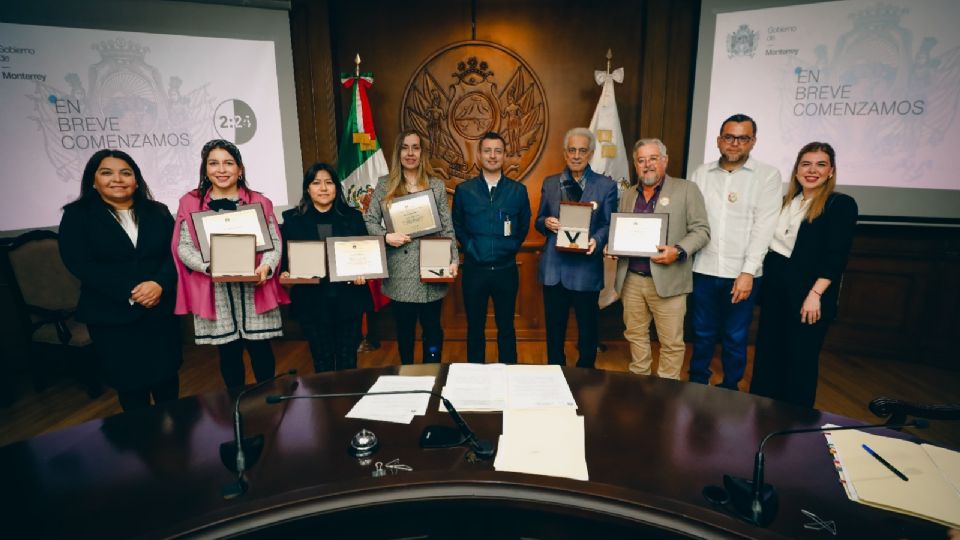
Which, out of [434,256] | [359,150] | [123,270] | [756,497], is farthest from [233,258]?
[756,497]

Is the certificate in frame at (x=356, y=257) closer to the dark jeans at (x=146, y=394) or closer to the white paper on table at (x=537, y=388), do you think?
the dark jeans at (x=146, y=394)

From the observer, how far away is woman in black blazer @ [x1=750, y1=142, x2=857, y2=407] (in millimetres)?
2250

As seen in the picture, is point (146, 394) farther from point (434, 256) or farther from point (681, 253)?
point (681, 253)

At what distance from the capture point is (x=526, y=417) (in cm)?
133

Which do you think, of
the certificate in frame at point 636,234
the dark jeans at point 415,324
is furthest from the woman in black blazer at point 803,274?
the dark jeans at point 415,324

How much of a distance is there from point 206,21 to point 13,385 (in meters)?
2.99

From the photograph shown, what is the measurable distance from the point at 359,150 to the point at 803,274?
306 cm

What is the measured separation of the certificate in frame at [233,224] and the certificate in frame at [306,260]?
0.11 metres

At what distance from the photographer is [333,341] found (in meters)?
2.51

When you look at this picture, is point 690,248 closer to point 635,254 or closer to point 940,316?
point 635,254

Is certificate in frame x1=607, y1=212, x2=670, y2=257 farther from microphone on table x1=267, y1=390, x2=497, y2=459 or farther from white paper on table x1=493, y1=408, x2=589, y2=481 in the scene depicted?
microphone on table x1=267, y1=390, x2=497, y2=459

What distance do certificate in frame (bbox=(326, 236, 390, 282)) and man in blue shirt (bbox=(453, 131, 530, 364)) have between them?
0.61 metres

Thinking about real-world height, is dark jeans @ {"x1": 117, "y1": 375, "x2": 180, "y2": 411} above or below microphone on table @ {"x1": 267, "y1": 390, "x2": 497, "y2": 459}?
below

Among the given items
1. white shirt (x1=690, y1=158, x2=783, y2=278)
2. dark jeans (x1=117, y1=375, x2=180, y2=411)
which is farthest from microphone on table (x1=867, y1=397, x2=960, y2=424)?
dark jeans (x1=117, y1=375, x2=180, y2=411)
